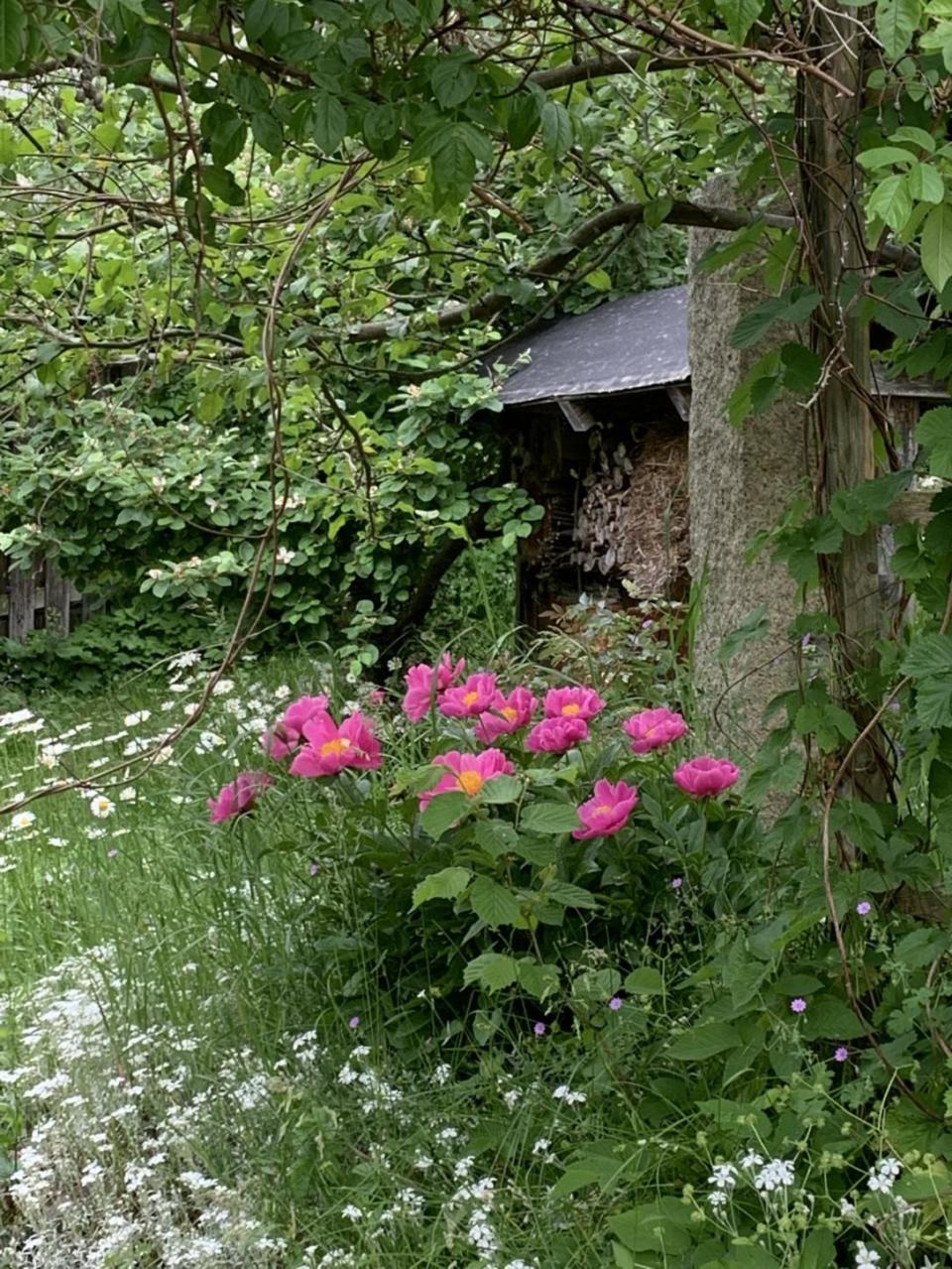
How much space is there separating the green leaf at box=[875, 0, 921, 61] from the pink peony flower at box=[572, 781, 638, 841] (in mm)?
1118

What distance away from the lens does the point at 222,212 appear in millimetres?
3057

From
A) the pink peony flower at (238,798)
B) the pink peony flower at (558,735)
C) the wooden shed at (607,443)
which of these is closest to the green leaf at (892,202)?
the pink peony flower at (558,735)

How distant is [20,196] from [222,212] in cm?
51

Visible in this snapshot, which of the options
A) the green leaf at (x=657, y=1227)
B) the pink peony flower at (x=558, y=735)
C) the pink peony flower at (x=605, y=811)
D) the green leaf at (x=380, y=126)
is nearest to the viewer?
the green leaf at (x=657, y=1227)

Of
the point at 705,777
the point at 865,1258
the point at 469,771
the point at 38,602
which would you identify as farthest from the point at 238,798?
the point at 38,602

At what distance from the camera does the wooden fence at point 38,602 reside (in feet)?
28.3

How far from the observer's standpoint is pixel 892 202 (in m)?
1.11

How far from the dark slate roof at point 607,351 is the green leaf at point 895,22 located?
366 cm

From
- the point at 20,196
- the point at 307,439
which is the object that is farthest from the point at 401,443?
the point at 20,196

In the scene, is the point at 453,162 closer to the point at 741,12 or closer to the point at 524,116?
the point at 524,116

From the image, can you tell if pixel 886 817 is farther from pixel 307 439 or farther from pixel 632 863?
pixel 307 439

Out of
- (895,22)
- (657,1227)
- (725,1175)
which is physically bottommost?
(657,1227)

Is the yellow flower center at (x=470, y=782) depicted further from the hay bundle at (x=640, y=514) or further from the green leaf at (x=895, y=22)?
the hay bundle at (x=640, y=514)

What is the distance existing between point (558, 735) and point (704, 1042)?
57cm
